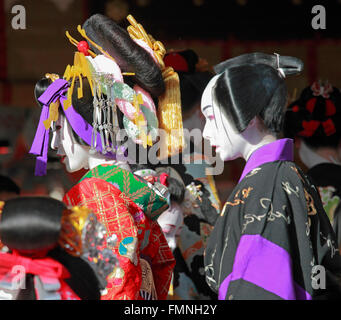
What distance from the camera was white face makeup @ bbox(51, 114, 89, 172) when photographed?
93.9 inches

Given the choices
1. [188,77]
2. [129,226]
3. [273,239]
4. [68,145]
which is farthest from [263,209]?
[188,77]

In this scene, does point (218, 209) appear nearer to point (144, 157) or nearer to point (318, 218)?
point (144, 157)

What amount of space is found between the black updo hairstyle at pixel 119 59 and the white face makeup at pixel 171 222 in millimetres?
742

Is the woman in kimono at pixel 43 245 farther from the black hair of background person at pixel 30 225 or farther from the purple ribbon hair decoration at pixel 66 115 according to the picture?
the purple ribbon hair decoration at pixel 66 115

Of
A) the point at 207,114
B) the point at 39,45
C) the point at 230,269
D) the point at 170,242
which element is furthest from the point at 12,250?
the point at 39,45

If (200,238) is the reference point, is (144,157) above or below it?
above

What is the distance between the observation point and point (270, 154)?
209 centimetres

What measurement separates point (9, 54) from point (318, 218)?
348 cm

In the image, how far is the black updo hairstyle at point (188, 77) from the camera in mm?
3527

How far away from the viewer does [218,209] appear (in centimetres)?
345

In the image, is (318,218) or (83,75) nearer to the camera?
(318,218)

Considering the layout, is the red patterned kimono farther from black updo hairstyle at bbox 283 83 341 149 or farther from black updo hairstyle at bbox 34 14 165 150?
black updo hairstyle at bbox 283 83 341 149

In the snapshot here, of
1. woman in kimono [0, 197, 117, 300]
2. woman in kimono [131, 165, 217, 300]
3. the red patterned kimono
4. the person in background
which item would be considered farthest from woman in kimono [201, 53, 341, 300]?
the person in background

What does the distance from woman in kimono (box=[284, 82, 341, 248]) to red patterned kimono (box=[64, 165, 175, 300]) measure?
1282 millimetres
